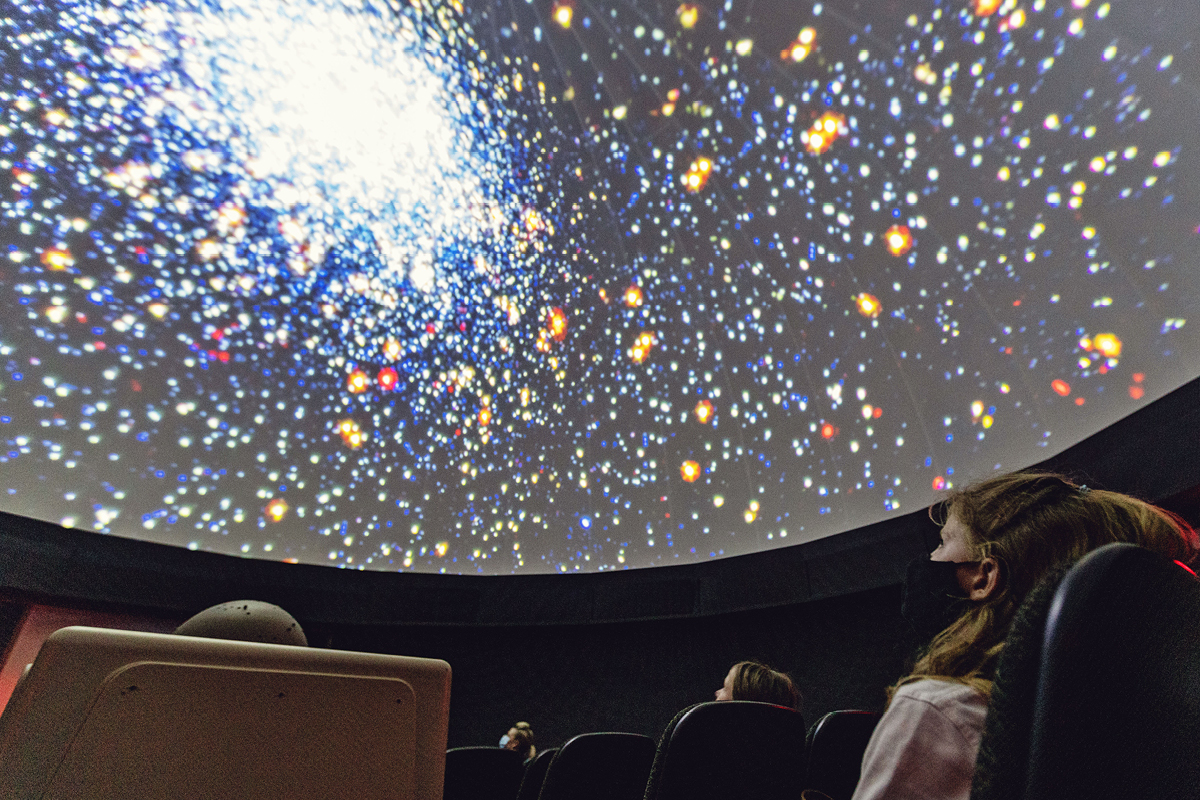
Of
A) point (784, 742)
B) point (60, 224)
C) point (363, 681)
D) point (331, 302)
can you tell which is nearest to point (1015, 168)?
point (784, 742)

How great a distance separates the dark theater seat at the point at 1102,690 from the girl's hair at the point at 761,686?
204cm

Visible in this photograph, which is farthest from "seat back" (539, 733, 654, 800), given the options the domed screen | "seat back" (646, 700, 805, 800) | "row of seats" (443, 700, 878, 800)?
the domed screen

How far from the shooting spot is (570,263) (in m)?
5.40

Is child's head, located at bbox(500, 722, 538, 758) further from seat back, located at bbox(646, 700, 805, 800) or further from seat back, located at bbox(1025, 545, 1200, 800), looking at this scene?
seat back, located at bbox(1025, 545, 1200, 800)

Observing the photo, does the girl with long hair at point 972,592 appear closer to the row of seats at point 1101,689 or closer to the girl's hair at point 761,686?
the row of seats at point 1101,689

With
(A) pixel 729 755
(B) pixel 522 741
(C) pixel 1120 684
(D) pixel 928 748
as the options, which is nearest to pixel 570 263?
(B) pixel 522 741

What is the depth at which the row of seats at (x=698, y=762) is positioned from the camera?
1.32 metres

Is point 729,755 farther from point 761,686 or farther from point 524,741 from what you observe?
point 524,741

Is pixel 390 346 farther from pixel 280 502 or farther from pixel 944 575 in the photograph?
pixel 944 575

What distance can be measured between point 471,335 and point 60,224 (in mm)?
2928

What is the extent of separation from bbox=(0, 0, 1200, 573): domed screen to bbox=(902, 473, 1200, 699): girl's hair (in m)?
3.27

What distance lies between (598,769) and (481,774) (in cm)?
85

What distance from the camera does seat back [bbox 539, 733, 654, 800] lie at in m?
1.99

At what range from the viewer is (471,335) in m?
5.52
